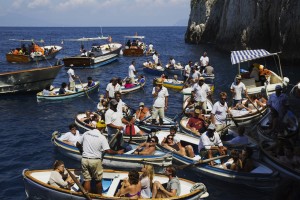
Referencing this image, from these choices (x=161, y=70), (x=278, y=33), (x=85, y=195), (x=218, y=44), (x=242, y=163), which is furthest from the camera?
(x=218, y=44)

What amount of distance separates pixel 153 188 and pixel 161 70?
28.7m

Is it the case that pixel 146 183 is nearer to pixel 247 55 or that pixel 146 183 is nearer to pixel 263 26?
pixel 247 55

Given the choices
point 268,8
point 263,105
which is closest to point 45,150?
point 263,105

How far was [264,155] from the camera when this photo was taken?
14.3 m

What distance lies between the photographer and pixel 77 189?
40.7 feet

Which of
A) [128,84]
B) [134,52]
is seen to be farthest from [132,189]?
[134,52]

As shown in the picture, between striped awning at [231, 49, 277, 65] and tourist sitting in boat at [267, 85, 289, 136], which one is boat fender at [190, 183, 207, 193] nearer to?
tourist sitting in boat at [267, 85, 289, 136]

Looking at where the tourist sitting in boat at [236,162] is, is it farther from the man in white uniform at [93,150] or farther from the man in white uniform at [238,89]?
the man in white uniform at [238,89]

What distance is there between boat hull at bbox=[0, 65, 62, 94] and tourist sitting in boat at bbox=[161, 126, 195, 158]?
707 inches

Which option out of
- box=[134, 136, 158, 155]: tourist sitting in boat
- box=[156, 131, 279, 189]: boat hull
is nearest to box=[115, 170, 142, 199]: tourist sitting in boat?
box=[134, 136, 158, 155]: tourist sitting in boat

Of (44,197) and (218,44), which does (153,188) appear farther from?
(218,44)

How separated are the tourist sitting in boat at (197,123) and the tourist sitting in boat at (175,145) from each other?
6.01ft

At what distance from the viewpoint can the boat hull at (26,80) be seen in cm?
2934

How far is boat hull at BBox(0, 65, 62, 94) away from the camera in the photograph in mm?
29344
